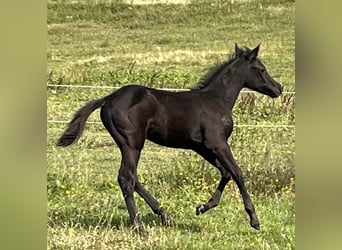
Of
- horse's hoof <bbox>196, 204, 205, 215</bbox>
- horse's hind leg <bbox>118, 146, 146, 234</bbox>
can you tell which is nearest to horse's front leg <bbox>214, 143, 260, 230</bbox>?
horse's hoof <bbox>196, 204, 205, 215</bbox>

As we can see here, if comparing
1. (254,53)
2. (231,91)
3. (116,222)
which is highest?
(254,53)

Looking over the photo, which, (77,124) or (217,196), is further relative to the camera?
(217,196)

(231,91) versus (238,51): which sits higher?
(238,51)

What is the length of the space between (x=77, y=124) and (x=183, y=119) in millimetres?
694

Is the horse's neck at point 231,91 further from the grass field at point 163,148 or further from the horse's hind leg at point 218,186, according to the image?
the horse's hind leg at point 218,186

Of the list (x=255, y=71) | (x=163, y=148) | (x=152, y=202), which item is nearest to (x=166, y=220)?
(x=152, y=202)

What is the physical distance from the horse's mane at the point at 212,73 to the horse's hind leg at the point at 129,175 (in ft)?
2.07

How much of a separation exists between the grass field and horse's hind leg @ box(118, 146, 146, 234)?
Answer: 10 centimetres

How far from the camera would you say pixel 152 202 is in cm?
494

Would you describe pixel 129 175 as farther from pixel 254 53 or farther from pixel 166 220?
pixel 254 53

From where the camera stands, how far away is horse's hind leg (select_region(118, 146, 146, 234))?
4.86 m
